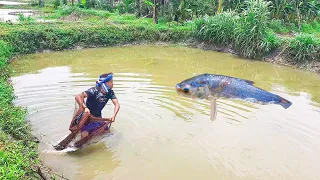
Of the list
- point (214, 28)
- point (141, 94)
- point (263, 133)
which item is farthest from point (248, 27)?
point (263, 133)

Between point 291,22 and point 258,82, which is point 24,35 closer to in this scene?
point 258,82

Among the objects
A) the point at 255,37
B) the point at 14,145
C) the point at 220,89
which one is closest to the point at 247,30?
the point at 255,37

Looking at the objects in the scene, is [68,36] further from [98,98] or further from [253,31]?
[98,98]

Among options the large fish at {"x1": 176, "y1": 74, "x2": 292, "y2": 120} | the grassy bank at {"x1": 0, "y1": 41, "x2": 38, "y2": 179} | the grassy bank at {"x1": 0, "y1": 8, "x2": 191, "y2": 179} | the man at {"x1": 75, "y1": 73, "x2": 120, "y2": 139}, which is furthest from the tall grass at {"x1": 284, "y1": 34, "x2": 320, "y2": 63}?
the large fish at {"x1": 176, "y1": 74, "x2": 292, "y2": 120}

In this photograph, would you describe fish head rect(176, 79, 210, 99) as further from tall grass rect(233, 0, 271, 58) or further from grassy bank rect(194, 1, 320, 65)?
tall grass rect(233, 0, 271, 58)

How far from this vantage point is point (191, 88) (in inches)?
126

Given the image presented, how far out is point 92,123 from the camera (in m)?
5.59

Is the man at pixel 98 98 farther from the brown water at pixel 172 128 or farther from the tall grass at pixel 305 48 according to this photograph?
the tall grass at pixel 305 48

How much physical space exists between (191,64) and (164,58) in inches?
52.0

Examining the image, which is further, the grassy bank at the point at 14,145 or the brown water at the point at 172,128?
the brown water at the point at 172,128

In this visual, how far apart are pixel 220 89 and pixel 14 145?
290 centimetres

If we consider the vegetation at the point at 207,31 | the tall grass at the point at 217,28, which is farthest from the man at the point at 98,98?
the tall grass at the point at 217,28

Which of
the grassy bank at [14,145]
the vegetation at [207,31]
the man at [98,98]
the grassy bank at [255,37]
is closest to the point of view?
the grassy bank at [14,145]

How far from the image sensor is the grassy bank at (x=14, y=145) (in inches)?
152
